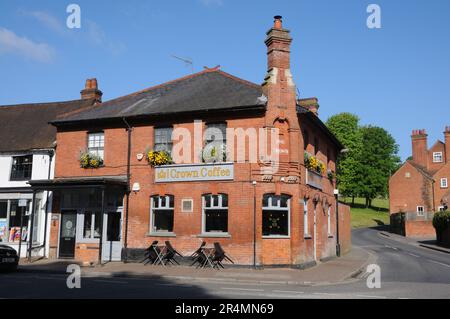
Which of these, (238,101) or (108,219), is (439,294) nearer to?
(238,101)

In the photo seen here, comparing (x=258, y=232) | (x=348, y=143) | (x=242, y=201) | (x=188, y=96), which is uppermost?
(x=348, y=143)

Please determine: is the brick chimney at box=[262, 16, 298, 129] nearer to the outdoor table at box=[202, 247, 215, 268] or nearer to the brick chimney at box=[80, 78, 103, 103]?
the outdoor table at box=[202, 247, 215, 268]

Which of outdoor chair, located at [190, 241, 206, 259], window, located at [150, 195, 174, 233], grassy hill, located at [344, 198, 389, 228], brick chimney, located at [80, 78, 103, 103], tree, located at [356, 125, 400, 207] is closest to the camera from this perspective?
outdoor chair, located at [190, 241, 206, 259]

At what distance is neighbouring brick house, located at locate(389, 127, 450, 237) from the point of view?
5426cm

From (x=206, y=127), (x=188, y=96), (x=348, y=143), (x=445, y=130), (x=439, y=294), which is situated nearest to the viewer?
(x=439, y=294)

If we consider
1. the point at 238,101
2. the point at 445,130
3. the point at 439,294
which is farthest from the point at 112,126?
the point at 445,130

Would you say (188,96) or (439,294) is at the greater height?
(188,96)

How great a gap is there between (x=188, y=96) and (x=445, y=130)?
44301 mm

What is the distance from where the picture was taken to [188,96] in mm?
→ 21969

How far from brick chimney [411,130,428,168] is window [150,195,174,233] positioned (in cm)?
4774

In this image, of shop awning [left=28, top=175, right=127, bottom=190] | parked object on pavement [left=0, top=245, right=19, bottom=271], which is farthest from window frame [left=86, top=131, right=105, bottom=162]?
parked object on pavement [left=0, top=245, right=19, bottom=271]

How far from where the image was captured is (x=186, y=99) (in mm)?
21641

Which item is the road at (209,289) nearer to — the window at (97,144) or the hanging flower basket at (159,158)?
the hanging flower basket at (159,158)

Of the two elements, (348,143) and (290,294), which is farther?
(348,143)
